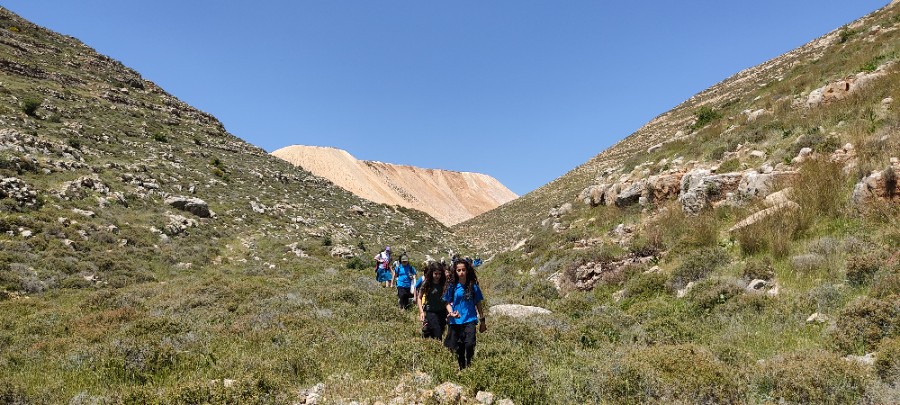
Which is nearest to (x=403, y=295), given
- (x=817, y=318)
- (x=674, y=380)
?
(x=674, y=380)

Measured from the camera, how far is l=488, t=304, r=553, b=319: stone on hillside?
10.2m

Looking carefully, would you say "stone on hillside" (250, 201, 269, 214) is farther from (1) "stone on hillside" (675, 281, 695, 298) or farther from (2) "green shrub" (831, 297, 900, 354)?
(2) "green shrub" (831, 297, 900, 354)

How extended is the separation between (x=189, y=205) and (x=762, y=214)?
1024 inches

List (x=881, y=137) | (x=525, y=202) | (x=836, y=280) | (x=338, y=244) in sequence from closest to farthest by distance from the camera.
A: 1. (x=836, y=280)
2. (x=881, y=137)
3. (x=338, y=244)
4. (x=525, y=202)

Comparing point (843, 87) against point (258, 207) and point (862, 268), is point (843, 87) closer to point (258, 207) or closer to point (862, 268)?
point (862, 268)

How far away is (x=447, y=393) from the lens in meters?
4.93

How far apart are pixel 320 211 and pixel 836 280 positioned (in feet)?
105

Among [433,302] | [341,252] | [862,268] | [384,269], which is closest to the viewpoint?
[862,268]

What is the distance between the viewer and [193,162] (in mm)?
33219

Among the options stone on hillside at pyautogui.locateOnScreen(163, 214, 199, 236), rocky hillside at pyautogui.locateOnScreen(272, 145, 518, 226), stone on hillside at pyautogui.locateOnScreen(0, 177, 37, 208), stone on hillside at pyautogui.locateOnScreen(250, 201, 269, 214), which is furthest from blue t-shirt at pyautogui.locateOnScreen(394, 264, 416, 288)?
rocky hillside at pyautogui.locateOnScreen(272, 145, 518, 226)

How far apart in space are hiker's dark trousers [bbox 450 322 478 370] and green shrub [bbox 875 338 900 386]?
4.25 m

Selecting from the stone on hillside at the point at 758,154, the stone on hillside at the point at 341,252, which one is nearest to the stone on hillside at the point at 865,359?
the stone on hillside at the point at 758,154

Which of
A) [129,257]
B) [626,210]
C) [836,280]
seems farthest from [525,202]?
[836,280]

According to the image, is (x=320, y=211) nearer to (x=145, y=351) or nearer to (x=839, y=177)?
(x=145, y=351)
